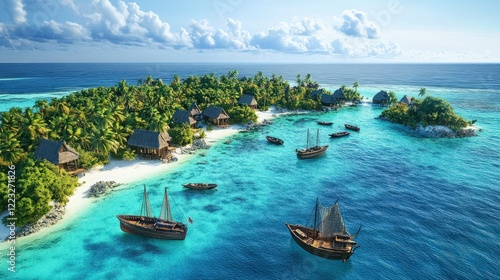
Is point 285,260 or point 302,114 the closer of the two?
point 285,260

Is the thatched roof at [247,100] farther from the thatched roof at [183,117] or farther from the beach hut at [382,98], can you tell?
the beach hut at [382,98]

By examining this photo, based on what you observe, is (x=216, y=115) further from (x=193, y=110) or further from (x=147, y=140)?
(x=147, y=140)

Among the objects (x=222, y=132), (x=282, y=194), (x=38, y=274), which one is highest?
(x=222, y=132)

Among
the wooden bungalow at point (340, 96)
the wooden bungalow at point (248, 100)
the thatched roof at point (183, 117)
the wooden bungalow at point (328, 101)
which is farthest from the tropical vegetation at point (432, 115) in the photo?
the thatched roof at point (183, 117)


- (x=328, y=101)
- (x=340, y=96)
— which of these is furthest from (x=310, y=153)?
(x=340, y=96)

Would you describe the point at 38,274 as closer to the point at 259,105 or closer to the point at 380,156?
the point at 380,156

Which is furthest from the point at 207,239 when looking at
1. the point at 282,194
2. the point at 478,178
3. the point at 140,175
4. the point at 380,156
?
the point at 478,178

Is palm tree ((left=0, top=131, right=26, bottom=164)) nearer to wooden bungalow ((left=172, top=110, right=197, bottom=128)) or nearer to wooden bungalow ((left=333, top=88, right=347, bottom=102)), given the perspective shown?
wooden bungalow ((left=172, top=110, right=197, bottom=128))
